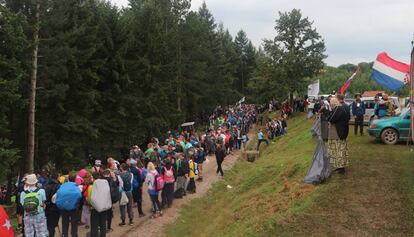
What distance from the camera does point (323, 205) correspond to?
10.1 metres

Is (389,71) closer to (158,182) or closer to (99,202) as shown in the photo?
(158,182)

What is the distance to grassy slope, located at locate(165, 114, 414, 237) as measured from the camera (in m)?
9.08

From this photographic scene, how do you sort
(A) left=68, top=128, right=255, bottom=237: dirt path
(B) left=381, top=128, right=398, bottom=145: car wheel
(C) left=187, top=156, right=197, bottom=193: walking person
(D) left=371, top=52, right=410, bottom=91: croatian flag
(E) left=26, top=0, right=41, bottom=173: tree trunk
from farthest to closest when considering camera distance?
(E) left=26, top=0, right=41, bottom=173: tree trunk, (D) left=371, top=52, right=410, bottom=91: croatian flag, (C) left=187, top=156, right=197, bottom=193: walking person, (B) left=381, top=128, right=398, bottom=145: car wheel, (A) left=68, top=128, right=255, bottom=237: dirt path

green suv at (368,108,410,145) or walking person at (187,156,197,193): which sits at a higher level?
green suv at (368,108,410,145)

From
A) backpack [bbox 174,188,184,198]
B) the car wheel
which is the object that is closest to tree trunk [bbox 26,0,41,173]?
backpack [bbox 174,188,184,198]

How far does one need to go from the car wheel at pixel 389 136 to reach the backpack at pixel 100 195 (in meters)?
11.4

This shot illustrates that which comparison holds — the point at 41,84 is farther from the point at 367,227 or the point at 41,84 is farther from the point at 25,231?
the point at 367,227

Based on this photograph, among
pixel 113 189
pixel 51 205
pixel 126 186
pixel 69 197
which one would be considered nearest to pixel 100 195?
pixel 113 189

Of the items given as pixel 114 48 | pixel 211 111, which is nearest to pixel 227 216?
pixel 114 48

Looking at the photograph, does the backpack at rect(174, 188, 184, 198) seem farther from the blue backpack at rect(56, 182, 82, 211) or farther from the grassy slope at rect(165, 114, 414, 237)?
the blue backpack at rect(56, 182, 82, 211)

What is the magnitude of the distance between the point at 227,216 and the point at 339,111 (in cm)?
500

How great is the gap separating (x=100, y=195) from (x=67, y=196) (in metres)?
0.77

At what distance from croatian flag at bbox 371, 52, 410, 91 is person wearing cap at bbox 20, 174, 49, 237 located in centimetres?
1445

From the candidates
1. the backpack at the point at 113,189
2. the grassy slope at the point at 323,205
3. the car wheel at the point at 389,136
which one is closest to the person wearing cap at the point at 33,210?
the backpack at the point at 113,189
